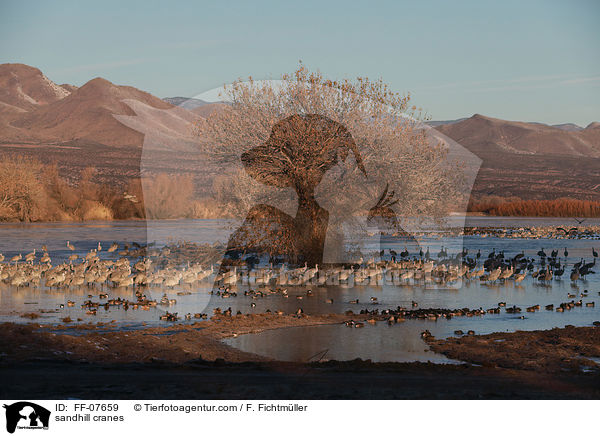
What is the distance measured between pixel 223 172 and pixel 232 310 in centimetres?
770

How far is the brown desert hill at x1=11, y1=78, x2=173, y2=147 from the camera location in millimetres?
130875

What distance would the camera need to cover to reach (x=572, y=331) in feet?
37.8

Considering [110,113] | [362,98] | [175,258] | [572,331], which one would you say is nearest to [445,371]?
[572,331]

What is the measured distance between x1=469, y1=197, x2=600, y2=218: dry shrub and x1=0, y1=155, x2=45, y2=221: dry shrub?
41060 mm

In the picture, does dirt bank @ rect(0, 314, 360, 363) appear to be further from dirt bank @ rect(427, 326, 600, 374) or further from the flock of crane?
the flock of crane

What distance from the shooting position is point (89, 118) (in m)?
144

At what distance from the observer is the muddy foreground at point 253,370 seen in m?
7.57

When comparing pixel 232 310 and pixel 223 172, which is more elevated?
pixel 223 172

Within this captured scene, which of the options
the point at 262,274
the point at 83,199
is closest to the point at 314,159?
the point at 262,274

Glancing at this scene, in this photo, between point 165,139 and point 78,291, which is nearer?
point 78,291

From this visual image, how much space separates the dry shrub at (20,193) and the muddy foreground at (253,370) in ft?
107
